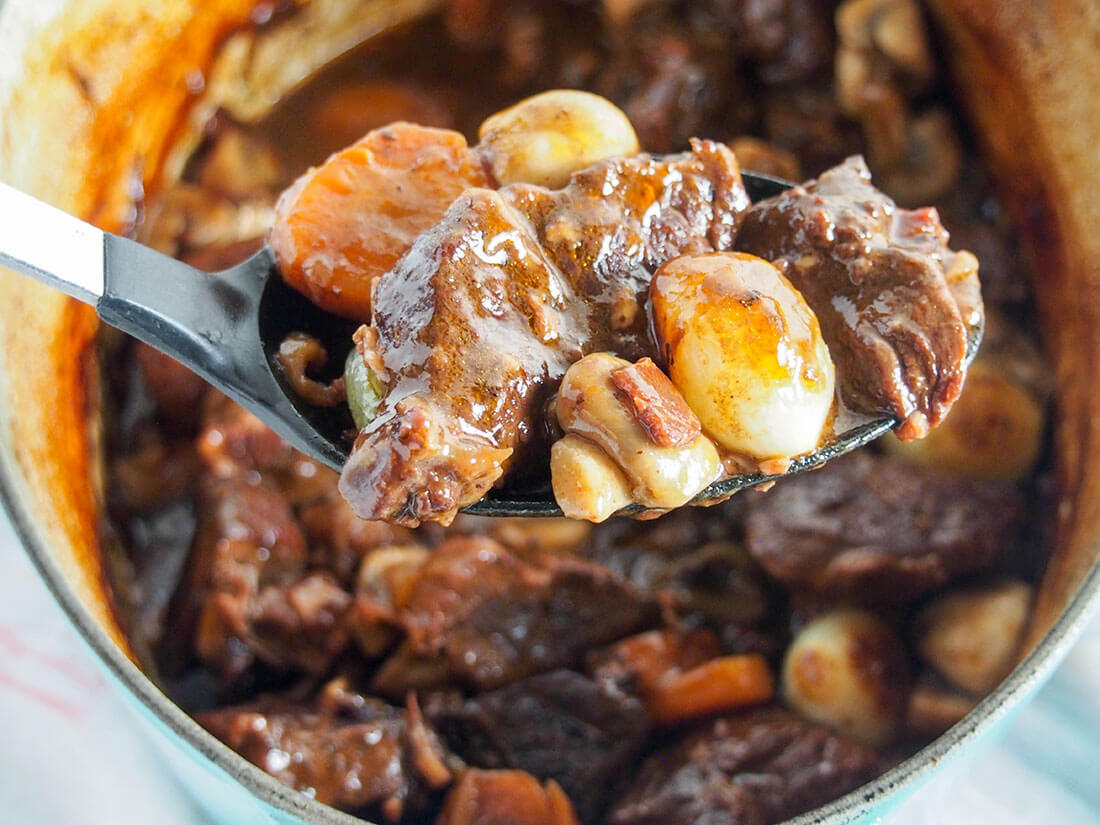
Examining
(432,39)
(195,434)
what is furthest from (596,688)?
(432,39)

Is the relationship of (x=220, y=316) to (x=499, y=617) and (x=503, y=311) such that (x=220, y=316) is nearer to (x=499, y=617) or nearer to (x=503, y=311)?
(x=503, y=311)

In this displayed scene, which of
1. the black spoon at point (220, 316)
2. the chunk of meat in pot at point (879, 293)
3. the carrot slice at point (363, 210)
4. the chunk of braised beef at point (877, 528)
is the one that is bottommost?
the chunk of braised beef at point (877, 528)

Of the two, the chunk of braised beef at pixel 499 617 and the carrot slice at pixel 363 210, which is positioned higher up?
the carrot slice at pixel 363 210

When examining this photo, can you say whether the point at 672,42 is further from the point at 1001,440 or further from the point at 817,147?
the point at 1001,440

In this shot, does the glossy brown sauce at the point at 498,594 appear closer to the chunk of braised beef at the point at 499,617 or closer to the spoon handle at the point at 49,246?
the chunk of braised beef at the point at 499,617

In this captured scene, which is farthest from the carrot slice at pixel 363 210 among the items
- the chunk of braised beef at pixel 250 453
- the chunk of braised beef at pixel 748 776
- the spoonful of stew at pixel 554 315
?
the chunk of braised beef at pixel 748 776

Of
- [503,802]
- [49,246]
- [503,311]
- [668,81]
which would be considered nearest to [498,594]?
[503,802]
